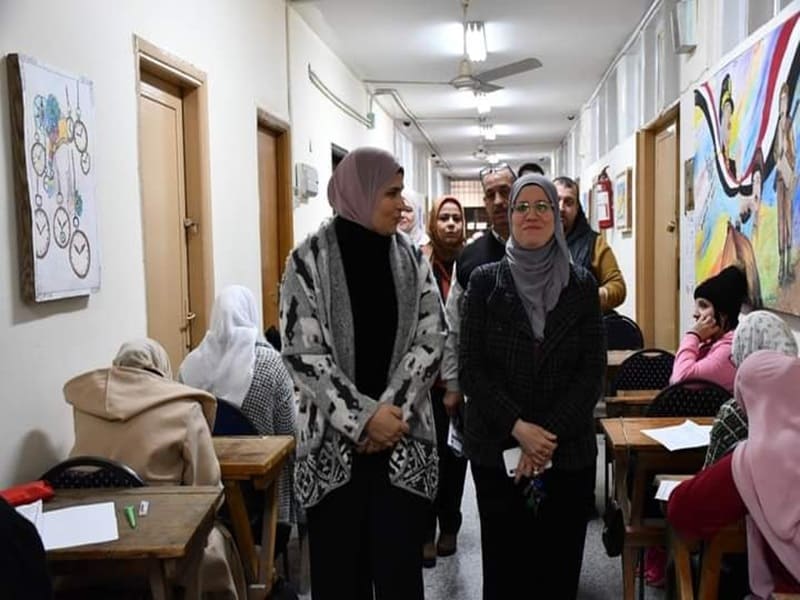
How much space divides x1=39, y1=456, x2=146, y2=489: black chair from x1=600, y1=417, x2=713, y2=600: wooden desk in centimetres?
132

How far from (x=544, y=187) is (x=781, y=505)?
889 millimetres

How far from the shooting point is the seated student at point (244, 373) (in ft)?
8.16

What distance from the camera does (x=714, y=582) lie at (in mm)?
1769

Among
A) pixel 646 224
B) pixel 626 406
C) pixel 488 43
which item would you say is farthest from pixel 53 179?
pixel 488 43

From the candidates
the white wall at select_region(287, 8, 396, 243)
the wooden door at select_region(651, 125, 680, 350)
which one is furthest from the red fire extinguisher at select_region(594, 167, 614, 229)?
the white wall at select_region(287, 8, 396, 243)

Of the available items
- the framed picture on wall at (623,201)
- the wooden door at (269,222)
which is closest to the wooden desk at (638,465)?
the wooden door at (269,222)

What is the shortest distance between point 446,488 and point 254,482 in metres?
1.02

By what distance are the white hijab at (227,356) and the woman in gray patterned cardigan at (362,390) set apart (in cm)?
79

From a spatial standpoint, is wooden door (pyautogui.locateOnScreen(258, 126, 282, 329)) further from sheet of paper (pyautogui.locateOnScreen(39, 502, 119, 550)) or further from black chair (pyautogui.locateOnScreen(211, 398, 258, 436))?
sheet of paper (pyautogui.locateOnScreen(39, 502, 119, 550))

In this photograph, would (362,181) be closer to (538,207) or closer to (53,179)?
(538,207)

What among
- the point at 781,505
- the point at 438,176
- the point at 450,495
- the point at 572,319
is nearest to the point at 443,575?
the point at 450,495

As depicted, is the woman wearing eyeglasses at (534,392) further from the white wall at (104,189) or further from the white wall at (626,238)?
the white wall at (626,238)

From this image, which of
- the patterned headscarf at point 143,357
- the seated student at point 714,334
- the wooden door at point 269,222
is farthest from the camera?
the wooden door at point 269,222

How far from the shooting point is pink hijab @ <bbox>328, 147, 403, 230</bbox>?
1739mm
